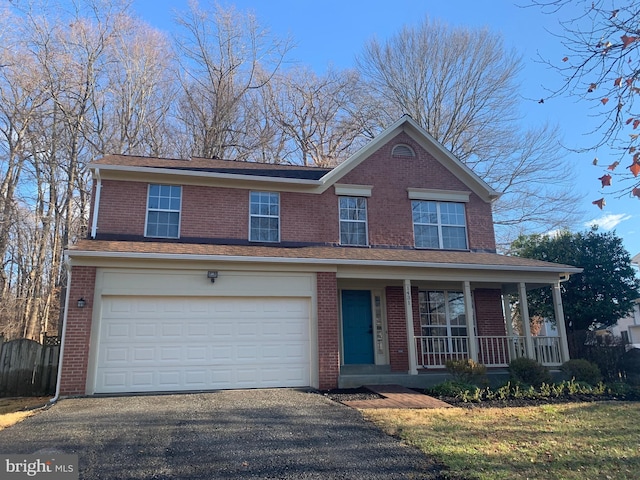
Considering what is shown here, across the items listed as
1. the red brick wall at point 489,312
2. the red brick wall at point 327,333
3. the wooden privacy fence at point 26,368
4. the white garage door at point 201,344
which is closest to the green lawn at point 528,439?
the red brick wall at point 327,333

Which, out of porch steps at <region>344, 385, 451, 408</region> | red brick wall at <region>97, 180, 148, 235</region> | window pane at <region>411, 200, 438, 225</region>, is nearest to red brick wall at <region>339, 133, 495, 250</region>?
window pane at <region>411, 200, 438, 225</region>

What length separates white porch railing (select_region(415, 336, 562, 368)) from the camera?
41.5ft

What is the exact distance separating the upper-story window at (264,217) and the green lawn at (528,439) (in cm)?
628

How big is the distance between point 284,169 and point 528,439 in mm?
10623

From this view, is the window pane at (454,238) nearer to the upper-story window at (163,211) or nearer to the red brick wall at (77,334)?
the upper-story window at (163,211)

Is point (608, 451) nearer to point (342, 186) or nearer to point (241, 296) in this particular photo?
point (241, 296)

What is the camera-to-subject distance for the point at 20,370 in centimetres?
1133

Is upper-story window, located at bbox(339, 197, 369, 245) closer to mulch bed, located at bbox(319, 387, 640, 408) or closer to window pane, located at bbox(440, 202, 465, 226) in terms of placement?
window pane, located at bbox(440, 202, 465, 226)

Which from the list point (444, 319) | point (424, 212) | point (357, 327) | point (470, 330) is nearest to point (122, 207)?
point (357, 327)

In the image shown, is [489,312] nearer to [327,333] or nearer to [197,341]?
[327,333]

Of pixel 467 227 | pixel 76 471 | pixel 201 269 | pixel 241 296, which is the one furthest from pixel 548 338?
pixel 76 471

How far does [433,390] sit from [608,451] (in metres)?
4.49

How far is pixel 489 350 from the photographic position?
13.3m

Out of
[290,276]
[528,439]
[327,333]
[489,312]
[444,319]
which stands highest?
[290,276]
